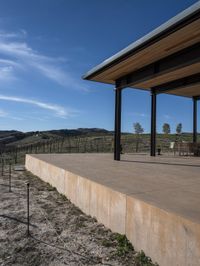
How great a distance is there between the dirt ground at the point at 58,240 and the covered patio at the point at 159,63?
3.92 m

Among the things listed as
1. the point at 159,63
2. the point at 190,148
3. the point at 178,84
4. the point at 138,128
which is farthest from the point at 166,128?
the point at 159,63

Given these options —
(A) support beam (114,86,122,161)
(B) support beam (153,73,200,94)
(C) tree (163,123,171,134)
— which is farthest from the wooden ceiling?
(C) tree (163,123,171,134)

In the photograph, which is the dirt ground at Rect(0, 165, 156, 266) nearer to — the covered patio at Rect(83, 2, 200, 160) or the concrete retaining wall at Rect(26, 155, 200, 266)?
the concrete retaining wall at Rect(26, 155, 200, 266)

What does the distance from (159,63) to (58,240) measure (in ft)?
18.0

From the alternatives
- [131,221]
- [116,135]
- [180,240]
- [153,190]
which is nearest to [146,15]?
[116,135]

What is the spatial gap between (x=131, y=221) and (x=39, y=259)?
4.19 feet

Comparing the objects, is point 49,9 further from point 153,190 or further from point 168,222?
point 168,222

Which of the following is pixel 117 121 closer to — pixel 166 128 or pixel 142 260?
pixel 142 260

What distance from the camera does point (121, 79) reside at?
9703 mm

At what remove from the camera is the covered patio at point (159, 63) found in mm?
5375

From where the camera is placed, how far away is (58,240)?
164 inches

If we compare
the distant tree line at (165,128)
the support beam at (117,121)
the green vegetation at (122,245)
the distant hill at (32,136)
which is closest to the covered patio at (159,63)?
the support beam at (117,121)

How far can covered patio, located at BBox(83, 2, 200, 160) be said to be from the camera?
5375 millimetres

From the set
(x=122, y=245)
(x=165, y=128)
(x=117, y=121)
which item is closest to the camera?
(x=122, y=245)
